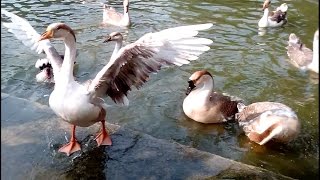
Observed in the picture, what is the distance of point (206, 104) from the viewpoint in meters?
6.77

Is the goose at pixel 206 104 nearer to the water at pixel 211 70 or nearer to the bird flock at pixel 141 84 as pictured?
the bird flock at pixel 141 84

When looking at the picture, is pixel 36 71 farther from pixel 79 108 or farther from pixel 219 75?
pixel 79 108

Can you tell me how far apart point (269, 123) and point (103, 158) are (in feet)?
7.32

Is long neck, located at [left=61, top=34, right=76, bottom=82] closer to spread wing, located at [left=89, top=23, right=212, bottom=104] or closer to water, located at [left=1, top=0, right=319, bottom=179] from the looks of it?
spread wing, located at [left=89, top=23, right=212, bottom=104]

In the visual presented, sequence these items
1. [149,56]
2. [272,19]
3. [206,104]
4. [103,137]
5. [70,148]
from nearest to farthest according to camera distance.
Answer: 1. [149,56]
2. [70,148]
3. [103,137]
4. [206,104]
5. [272,19]

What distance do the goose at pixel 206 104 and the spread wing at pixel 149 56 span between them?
184 cm

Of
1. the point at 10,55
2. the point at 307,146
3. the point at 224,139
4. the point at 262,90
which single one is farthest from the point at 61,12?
the point at 307,146

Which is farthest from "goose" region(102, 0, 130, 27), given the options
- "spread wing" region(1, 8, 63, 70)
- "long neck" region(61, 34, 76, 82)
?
"long neck" region(61, 34, 76, 82)

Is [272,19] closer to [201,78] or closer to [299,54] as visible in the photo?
[299,54]

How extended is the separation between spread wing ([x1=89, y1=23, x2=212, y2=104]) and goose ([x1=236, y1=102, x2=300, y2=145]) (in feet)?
5.53

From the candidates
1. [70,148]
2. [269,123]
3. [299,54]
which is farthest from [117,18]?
[70,148]

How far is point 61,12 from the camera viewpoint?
1244 centimetres

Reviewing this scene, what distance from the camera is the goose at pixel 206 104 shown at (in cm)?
676

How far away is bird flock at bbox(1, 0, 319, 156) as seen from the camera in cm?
473
